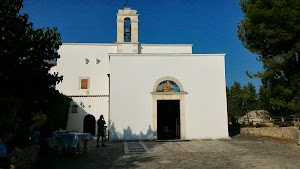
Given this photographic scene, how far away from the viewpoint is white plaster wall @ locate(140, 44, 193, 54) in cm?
2686

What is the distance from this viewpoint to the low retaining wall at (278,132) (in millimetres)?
14734

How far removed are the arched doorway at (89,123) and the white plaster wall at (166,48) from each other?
25.0 ft

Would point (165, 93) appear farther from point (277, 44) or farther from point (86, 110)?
point (86, 110)

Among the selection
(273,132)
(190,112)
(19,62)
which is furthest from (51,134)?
(273,132)

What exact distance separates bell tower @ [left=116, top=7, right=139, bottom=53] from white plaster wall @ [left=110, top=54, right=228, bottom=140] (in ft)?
24.0

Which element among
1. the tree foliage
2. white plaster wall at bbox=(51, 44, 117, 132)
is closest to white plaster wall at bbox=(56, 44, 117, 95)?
white plaster wall at bbox=(51, 44, 117, 132)

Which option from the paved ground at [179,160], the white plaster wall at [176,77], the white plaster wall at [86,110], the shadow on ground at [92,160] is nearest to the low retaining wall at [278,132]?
the white plaster wall at [176,77]

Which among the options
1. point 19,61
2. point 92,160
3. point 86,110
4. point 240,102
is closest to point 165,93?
point 92,160

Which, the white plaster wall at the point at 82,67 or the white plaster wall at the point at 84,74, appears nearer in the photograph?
the white plaster wall at the point at 84,74

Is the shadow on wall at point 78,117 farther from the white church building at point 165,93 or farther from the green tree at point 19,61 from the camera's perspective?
the green tree at point 19,61

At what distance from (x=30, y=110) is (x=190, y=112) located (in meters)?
9.04

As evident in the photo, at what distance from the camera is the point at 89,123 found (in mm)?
25125

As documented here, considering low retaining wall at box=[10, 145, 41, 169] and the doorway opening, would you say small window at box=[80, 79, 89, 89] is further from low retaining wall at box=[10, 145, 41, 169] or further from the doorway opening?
low retaining wall at box=[10, 145, 41, 169]

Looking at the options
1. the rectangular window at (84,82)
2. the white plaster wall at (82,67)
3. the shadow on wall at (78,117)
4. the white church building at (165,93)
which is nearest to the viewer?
the white church building at (165,93)
